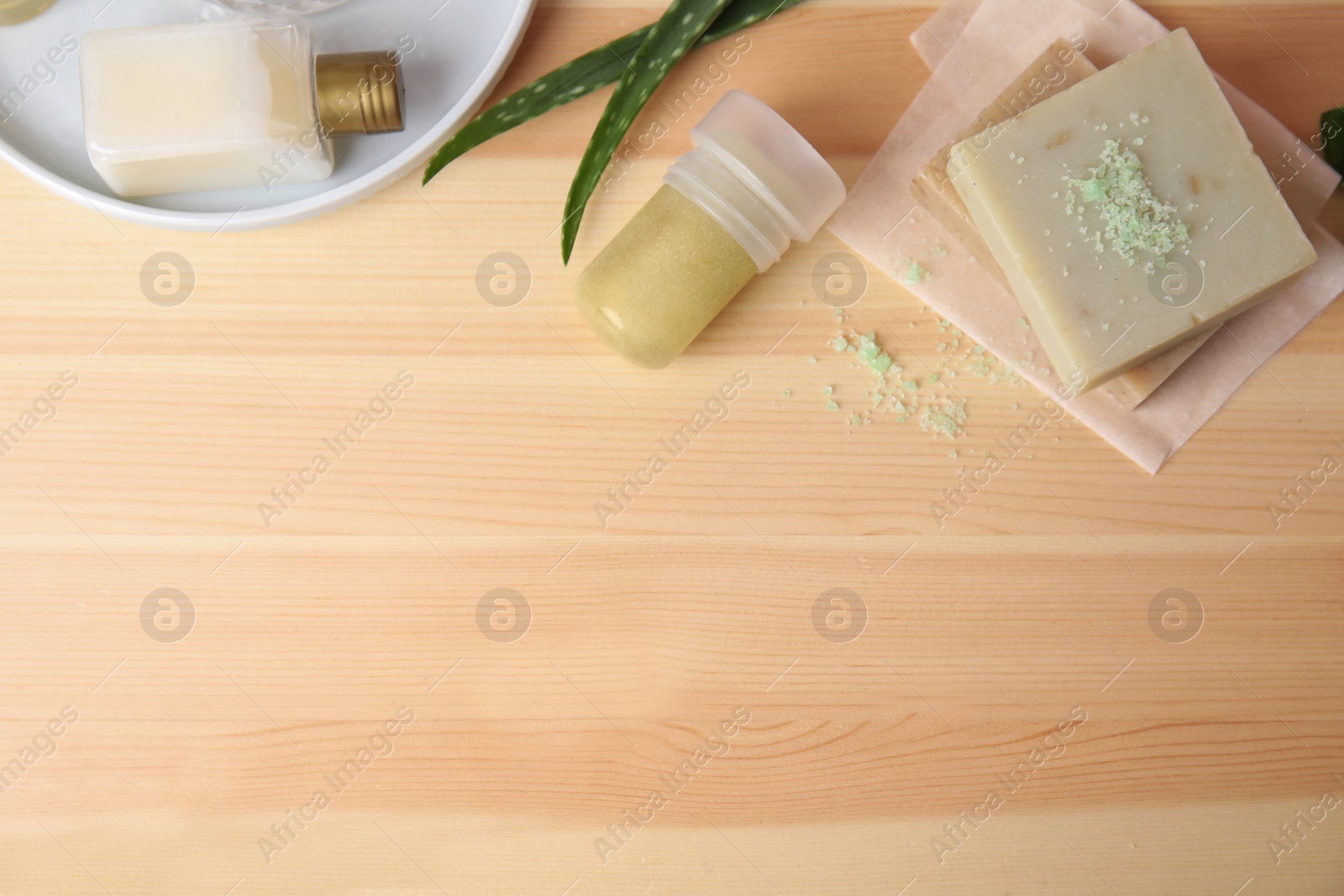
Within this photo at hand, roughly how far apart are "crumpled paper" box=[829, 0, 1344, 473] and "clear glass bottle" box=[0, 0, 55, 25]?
51 cm

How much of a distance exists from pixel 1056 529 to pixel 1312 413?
0.19 m

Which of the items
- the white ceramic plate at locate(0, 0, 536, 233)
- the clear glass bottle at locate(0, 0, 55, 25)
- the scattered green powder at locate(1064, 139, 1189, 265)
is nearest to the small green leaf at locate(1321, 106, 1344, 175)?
the scattered green powder at locate(1064, 139, 1189, 265)

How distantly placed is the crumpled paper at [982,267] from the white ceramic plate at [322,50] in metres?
0.25

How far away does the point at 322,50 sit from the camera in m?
0.54

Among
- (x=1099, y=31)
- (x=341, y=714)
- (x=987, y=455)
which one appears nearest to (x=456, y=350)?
(x=341, y=714)

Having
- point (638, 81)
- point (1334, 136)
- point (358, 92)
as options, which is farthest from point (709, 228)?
point (1334, 136)

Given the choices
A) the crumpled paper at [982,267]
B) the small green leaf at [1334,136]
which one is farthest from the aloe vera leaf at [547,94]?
the small green leaf at [1334,136]

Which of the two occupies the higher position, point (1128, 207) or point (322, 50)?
point (322, 50)

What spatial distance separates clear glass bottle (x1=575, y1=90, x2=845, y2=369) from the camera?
0.51 meters

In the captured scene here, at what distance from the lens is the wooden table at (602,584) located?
22.5 inches

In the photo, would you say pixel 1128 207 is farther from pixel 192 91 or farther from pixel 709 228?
pixel 192 91

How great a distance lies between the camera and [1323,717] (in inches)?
23.1

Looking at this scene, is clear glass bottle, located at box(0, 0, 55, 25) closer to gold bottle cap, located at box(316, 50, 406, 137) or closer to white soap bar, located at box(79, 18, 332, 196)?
white soap bar, located at box(79, 18, 332, 196)

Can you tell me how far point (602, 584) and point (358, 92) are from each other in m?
0.33
